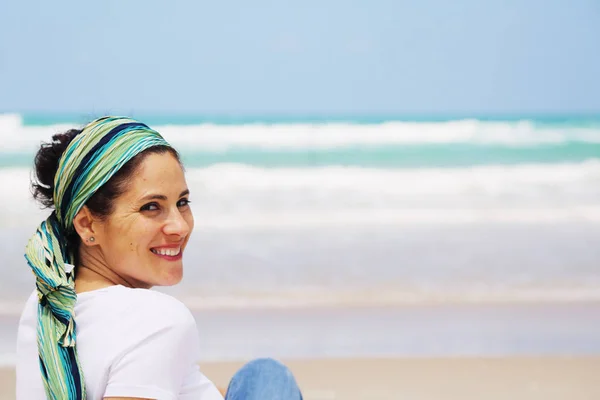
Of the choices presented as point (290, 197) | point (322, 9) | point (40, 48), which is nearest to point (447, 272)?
point (290, 197)

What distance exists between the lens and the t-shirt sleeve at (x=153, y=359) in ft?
3.55

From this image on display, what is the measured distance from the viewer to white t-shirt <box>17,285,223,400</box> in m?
1.08

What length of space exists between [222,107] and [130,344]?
886cm

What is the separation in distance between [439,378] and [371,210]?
313 cm

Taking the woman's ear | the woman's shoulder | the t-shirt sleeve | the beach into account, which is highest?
the woman's ear

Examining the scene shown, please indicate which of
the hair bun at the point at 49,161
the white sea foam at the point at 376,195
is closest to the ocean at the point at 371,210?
the white sea foam at the point at 376,195

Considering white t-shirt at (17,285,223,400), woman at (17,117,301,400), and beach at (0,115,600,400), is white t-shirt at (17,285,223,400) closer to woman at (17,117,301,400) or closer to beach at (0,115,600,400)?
woman at (17,117,301,400)

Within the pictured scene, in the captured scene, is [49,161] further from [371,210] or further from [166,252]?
[371,210]

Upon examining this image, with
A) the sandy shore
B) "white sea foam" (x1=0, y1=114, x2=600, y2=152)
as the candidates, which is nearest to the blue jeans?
the sandy shore

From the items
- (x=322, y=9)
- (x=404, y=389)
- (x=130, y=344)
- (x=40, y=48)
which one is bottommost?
(x=404, y=389)

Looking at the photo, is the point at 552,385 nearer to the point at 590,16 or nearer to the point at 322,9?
the point at 322,9

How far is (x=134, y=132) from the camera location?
1235 millimetres

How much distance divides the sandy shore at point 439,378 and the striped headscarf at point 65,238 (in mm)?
1441

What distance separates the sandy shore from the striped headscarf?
1.44 meters
